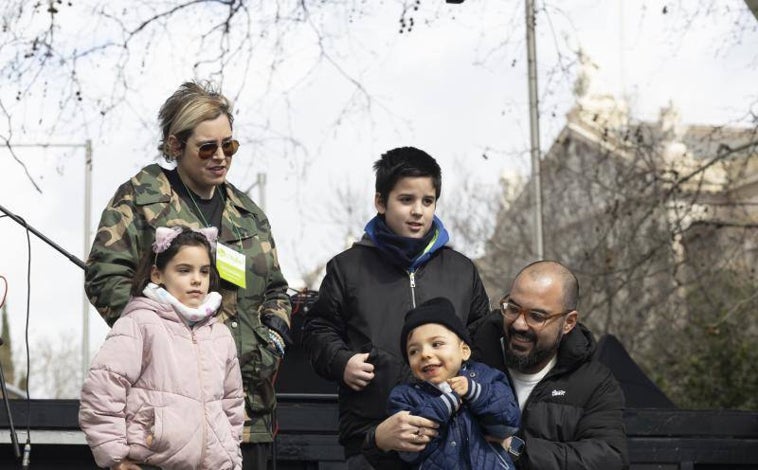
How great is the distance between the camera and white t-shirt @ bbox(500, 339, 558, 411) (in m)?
Answer: 5.03

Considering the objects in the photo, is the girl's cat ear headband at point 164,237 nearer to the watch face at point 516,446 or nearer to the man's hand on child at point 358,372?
the man's hand on child at point 358,372

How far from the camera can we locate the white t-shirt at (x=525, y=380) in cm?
503

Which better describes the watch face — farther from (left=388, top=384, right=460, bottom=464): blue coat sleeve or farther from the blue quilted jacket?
(left=388, top=384, right=460, bottom=464): blue coat sleeve

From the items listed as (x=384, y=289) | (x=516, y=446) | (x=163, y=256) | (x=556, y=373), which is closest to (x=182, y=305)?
(x=163, y=256)

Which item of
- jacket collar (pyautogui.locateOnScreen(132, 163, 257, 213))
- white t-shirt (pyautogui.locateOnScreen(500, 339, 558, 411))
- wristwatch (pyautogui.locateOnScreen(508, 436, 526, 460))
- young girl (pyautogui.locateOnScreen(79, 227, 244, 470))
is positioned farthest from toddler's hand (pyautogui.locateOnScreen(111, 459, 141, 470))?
white t-shirt (pyautogui.locateOnScreen(500, 339, 558, 411))

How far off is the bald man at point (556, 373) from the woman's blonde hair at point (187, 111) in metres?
1.33

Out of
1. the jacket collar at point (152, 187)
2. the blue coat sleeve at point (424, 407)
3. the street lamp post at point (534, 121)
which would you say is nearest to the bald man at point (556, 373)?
the blue coat sleeve at point (424, 407)

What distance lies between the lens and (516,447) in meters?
4.80

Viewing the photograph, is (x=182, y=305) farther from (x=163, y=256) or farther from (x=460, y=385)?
(x=460, y=385)

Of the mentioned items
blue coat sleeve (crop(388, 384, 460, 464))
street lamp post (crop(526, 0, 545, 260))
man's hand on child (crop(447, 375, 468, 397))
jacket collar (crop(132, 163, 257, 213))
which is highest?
street lamp post (crop(526, 0, 545, 260))

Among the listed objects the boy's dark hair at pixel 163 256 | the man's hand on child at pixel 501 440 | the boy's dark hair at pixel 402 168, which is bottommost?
the man's hand on child at pixel 501 440

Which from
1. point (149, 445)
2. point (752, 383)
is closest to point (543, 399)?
point (149, 445)

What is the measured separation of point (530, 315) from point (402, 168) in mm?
781

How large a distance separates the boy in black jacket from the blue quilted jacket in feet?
1.45
